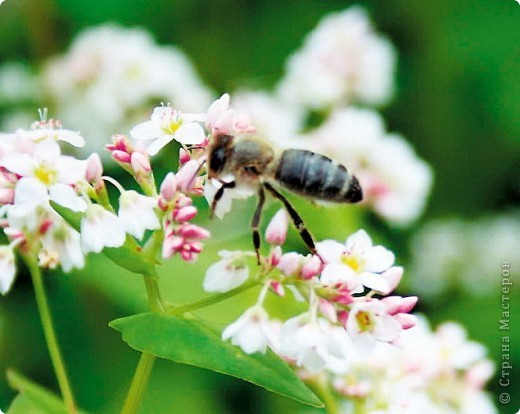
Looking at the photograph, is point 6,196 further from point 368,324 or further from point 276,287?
point 368,324

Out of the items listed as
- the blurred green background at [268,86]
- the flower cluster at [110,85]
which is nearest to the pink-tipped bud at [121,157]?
the blurred green background at [268,86]

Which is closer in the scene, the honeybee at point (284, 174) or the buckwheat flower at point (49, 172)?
the buckwheat flower at point (49, 172)

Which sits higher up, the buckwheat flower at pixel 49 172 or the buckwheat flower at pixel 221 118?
the buckwheat flower at pixel 221 118

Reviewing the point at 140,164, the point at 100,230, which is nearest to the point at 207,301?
the point at 100,230

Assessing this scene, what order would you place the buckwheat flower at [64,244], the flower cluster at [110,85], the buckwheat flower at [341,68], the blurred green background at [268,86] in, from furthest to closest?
the buckwheat flower at [341,68] < the flower cluster at [110,85] < the blurred green background at [268,86] < the buckwheat flower at [64,244]

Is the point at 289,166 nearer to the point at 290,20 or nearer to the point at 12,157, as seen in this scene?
the point at 12,157

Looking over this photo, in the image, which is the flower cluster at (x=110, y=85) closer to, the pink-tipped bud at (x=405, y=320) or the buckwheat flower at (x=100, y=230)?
the buckwheat flower at (x=100, y=230)
